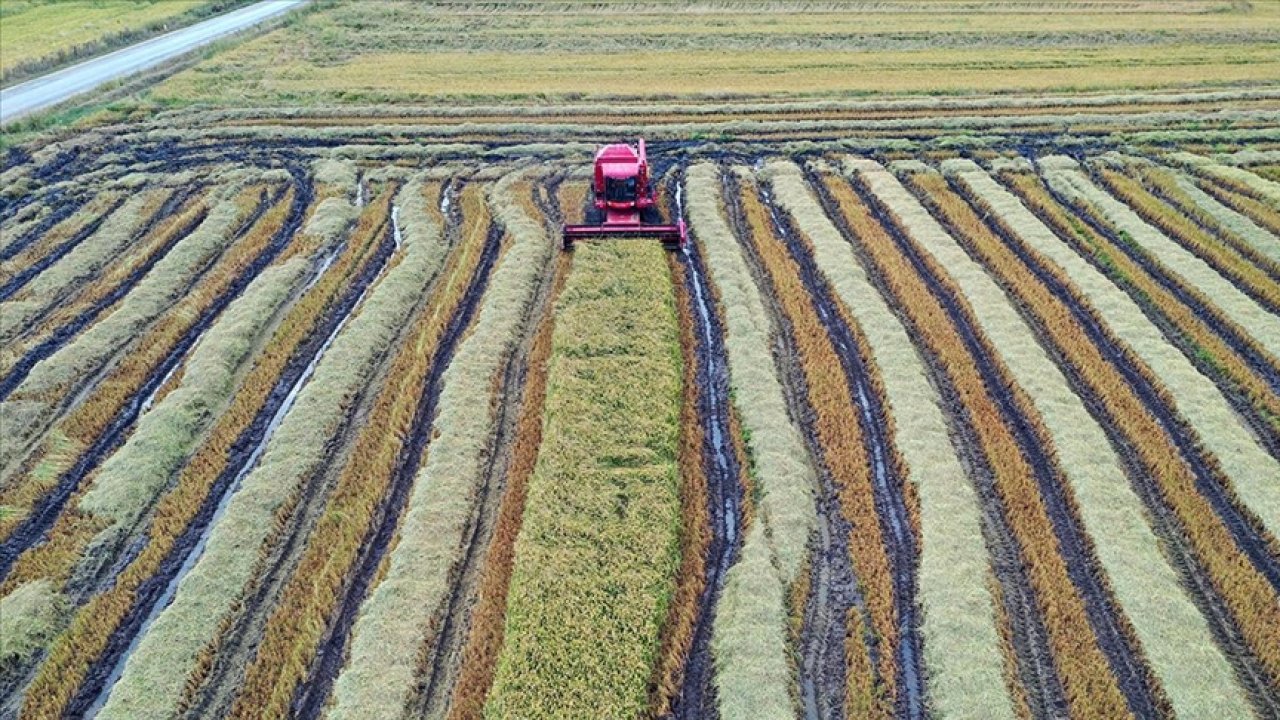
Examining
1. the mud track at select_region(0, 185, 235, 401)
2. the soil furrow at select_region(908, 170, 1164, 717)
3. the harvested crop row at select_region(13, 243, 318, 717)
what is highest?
the mud track at select_region(0, 185, 235, 401)

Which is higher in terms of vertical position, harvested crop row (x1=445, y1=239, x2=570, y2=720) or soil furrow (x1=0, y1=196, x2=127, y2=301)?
soil furrow (x1=0, y1=196, x2=127, y2=301)

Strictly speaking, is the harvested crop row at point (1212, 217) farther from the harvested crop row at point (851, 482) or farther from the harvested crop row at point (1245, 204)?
the harvested crop row at point (851, 482)

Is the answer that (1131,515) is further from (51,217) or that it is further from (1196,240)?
(51,217)

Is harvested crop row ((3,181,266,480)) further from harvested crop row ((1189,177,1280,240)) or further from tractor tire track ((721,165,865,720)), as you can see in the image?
harvested crop row ((1189,177,1280,240))

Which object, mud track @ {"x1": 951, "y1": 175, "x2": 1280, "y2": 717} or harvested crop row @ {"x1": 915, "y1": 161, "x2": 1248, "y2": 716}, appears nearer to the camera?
harvested crop row @ {"x1": 915, "y1": 161, "x2": 1248, "y2": 716}

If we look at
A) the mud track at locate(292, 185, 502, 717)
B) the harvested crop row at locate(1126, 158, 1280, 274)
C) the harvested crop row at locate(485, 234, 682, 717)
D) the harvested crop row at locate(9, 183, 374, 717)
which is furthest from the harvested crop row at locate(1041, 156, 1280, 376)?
the harvested crop row at locate(9, 183, 374, 717)

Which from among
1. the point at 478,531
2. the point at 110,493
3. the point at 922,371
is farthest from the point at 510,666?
the point at 922,371
